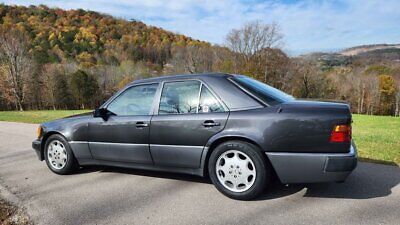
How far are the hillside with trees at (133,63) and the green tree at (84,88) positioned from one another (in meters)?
0.17

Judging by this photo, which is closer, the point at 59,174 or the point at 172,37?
the point at 59,174

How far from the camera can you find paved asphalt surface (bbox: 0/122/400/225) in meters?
3.39

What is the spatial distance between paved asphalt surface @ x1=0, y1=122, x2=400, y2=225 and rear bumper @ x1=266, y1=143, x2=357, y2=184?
337mm

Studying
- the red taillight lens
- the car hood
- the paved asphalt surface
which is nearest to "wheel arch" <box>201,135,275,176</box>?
the paved asphalt surface

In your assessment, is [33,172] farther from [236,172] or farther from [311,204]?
[311,204]

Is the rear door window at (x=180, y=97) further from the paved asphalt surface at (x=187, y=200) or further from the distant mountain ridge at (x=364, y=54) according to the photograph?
the distant mountain ridge at (x=364, y=54)

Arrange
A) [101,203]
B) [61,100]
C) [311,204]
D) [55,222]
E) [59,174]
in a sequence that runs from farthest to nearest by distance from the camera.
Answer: [61,100], [59,174], [101,203], [311,204], [55,222]

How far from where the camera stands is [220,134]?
3.90 metres

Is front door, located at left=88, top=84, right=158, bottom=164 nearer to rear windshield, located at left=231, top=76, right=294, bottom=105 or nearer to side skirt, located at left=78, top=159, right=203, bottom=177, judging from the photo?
side skirt, located at left=78, top=159, right=203, bottom=177

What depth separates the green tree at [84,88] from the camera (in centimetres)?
5753

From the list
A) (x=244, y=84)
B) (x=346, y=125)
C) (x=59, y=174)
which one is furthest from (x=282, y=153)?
(x=59, y=174)

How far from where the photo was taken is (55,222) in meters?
3.43

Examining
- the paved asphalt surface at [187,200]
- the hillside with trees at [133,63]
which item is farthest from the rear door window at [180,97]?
the hillside with trees at [133,63]

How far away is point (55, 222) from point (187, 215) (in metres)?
1.44
